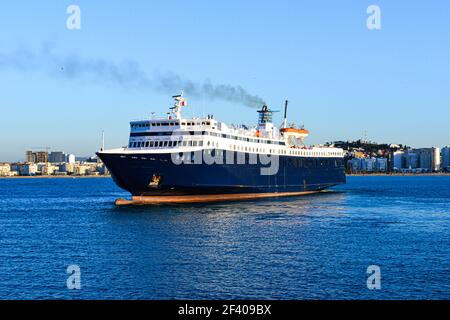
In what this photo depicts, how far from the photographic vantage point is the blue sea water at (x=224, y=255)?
21938mm

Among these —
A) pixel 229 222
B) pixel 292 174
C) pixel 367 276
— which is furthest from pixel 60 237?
pixel 292 174

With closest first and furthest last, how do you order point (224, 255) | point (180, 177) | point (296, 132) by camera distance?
point (224, 255)
point (180, 177)
point (296, 132)

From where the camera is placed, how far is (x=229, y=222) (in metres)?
42.8

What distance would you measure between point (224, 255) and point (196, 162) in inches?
1103

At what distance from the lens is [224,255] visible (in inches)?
1139

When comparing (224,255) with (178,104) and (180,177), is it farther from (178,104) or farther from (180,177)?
(178,104)

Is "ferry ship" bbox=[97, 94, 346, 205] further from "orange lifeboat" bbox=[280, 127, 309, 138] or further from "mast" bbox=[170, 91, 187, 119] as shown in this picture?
"orange lifeboat" bbox=[280, 127, 309, 138]

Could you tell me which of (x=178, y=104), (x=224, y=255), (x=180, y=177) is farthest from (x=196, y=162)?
(x=224, y=255)

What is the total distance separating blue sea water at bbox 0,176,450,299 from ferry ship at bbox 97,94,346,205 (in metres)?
5.80

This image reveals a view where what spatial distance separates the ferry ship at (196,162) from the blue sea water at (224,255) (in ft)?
19.0

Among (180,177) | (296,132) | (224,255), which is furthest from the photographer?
(296,132)

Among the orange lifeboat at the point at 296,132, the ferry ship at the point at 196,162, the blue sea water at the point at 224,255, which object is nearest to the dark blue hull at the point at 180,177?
the ferry ship at the point at 196,162

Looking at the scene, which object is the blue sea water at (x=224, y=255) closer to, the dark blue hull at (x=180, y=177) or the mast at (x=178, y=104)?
the dark blue hull at (x=180, y=177)

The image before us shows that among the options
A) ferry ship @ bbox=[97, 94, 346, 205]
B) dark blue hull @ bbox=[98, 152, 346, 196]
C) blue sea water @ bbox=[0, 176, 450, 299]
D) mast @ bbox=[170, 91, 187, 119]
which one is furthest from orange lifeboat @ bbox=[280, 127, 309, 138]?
blue sea water @ bbox=[0, 176, 450, 299]
